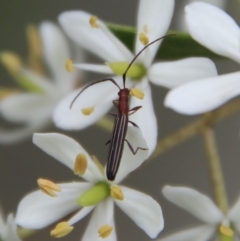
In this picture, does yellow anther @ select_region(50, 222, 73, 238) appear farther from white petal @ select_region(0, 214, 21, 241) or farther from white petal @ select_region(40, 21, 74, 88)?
white petal @ select_region(40, 21, 74, 88)

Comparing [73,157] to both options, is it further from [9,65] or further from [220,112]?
[9,65]

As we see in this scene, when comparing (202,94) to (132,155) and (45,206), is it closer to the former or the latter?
(132,155)

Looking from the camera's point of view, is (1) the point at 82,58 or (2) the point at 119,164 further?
(1) the point at 82,58

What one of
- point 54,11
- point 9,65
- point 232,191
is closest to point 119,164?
point 9,65

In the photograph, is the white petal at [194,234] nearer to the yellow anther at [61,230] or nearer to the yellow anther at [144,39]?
the yellow anther at [61,230]

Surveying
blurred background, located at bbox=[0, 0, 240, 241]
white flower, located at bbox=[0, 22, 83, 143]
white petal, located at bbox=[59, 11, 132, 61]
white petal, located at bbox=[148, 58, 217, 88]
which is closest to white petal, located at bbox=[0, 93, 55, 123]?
white flower, located at bbox=[0, 22, 83, 143]

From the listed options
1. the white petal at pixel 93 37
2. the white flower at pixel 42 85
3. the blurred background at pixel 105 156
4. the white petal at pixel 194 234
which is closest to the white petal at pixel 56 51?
the white flower at pixel 42 85
